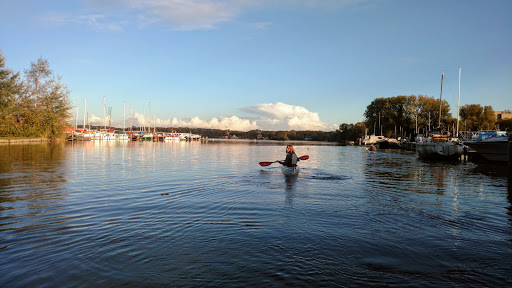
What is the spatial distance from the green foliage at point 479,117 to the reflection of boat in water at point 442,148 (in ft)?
213

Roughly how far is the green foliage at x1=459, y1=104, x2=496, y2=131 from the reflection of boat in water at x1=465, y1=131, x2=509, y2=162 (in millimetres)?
68258

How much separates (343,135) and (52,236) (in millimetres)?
184612

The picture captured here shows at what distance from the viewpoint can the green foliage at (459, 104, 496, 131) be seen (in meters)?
96.9

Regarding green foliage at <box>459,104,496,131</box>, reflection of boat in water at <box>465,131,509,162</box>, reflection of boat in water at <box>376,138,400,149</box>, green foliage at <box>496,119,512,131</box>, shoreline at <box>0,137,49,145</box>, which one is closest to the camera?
reflection of boat in water at <box>465,131,509,162</box>

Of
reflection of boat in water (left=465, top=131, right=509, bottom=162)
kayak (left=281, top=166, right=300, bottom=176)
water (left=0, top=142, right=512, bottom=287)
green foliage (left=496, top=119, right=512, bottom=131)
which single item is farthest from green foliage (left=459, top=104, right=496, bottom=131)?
water (left=0, top=142, right=512, bottom=287)

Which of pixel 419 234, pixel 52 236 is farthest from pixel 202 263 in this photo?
pixel 419 234

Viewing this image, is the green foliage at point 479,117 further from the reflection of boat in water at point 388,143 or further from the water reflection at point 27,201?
the water reflection at point 27,201

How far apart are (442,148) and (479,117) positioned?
7391 centimetres

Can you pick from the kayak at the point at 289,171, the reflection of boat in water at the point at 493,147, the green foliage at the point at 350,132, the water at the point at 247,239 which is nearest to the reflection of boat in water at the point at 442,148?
the reflection of boat in water at the point at 493,147

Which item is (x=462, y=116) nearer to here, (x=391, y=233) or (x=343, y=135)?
(x=343, y=135)

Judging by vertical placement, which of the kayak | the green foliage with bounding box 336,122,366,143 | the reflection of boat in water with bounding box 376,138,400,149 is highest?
the green foliage with bounding box 336,122,366,143

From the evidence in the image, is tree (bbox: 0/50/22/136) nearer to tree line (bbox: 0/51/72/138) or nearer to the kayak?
tree line (bbox: 0/51/72/138)

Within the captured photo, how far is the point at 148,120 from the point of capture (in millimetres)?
133375

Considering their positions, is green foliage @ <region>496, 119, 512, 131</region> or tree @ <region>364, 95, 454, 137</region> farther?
tree @ <region>364, 95, 454, 137</region>
